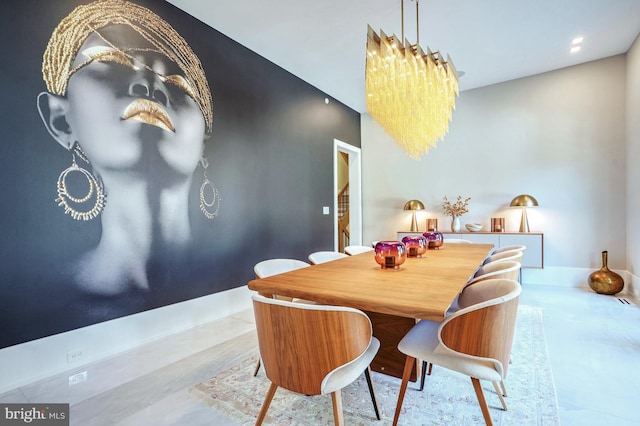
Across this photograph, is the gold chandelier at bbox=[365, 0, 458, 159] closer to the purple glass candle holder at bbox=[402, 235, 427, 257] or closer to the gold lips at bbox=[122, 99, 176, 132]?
the purple glass candle holder at bbox=[402, 235, 427, 257]

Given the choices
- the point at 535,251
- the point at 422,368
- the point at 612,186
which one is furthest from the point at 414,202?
the point at 422,368

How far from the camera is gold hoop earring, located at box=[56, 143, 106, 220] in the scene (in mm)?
2136

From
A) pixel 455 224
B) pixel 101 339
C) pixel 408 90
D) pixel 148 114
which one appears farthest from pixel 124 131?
pixel 455 224

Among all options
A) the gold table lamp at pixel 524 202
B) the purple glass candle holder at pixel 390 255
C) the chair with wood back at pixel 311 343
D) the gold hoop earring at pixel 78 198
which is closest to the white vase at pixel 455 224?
the gold table lamp at pixel 524 202

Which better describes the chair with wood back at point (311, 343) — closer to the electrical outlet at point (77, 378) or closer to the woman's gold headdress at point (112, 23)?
the electrical outlet at point (77, 378)

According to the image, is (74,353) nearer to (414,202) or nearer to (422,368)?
(422,368)

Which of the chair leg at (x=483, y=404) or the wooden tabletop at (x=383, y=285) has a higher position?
the wooden tabletop at (x=383, y=285)

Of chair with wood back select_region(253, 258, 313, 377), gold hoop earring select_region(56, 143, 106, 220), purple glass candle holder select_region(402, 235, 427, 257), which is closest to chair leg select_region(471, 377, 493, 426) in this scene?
chair with wood back select_region(253, 258, 313, 377)

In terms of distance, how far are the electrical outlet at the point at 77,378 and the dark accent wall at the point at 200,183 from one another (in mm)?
343

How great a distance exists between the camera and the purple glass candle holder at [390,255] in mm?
1953

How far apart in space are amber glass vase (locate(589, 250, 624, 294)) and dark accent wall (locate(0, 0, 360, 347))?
3.59 metres

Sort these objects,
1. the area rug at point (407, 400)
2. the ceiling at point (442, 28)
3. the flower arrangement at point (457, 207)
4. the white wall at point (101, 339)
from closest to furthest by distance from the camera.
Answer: the area rug at point (407, 400) → the white wall at point (101, 339) → the ceiling at point (442, 28) → the flower arrangement at point (457, 207)

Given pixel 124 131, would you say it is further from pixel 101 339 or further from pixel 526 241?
pixel 526 241

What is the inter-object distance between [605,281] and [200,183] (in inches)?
Answer: 195
